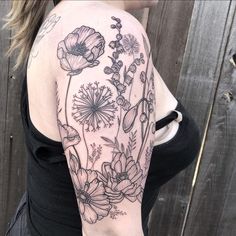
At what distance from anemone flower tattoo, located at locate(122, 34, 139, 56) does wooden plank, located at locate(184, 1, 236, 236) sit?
109 centimetres

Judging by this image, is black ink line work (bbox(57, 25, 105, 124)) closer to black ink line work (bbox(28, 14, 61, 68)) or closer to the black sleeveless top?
black ink line work (bbox(28, 14, 61, 68))

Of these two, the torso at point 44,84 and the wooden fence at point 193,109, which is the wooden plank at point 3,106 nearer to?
the wooden fence at point 193,109

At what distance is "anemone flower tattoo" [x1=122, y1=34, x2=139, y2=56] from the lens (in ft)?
3.36

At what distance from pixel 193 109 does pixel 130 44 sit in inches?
45.6

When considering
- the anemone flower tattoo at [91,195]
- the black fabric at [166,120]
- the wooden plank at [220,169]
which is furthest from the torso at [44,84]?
the wooden plank at [220,169]

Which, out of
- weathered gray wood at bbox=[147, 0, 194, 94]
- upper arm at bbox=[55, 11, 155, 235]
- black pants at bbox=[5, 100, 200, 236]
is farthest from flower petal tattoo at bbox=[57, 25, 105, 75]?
weathered gray wood at bbox=[147, 0, 194, 94]

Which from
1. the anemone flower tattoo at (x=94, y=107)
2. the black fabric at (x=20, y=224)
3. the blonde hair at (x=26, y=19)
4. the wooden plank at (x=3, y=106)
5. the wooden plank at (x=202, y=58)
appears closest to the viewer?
the anemone flower tattoo at (x=94, y=107)

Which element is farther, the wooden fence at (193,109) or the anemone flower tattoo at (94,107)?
the wooden fence at (193,109)

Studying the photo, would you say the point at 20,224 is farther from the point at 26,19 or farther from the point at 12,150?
the point at 12,150

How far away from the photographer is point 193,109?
84.4 inches

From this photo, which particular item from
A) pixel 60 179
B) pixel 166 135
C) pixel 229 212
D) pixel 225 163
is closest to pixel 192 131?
pixel 166 135

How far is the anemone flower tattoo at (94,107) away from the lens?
991mm

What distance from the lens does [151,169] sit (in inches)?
47.1

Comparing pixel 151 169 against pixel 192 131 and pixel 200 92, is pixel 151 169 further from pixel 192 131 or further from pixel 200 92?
pixel 200 92
